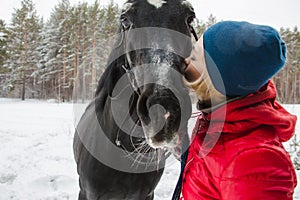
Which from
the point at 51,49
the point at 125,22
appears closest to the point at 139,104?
the point at 125,22

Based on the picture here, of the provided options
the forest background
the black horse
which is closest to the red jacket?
the black horse

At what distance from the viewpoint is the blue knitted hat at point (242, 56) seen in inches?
34.6

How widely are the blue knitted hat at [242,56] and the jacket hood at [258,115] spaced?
51 millimetres

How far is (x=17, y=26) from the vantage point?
3072 cm

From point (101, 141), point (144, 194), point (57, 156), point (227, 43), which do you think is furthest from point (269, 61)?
point (57, 156)

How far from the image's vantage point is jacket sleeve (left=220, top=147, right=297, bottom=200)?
836 mm

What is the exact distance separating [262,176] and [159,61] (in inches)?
27.3

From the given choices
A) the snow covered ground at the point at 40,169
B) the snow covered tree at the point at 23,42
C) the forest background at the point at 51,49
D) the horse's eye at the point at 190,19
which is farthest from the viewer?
the snow covered tree at the point at 23,42

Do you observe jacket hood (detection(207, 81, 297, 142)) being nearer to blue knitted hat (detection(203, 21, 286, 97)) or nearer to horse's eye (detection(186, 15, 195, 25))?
blue knitted hat (detection(203, 21, 286, 97))

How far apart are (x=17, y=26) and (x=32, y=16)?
7.80ft

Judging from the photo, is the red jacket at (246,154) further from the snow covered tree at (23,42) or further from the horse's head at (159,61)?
the snow covered tree at (23,42)

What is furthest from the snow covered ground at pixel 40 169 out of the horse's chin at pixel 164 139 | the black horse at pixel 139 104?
the horse's chin at pixel 164 139

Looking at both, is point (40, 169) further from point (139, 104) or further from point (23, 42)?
point (23, 42)

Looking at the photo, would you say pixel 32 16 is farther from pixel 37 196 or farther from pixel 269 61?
pixel 269 61
